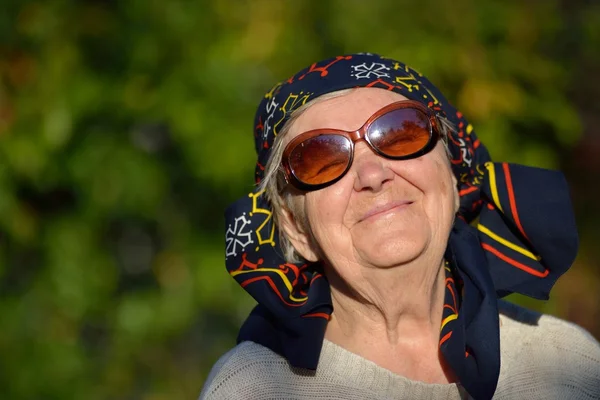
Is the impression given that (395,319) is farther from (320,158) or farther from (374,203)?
(320,158)

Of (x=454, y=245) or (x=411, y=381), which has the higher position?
(x=454, y=245)

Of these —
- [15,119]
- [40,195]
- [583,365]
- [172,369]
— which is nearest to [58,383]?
[172,369]

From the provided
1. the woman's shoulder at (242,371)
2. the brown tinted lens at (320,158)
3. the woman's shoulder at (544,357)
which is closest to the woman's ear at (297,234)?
the brown tinted lens at (320,158)

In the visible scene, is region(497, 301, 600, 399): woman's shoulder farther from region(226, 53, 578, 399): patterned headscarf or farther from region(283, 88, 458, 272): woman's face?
region(283, 88, 458, 272): woman's face

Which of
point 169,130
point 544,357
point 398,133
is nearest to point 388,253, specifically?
point 398,133

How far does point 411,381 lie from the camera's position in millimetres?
2334

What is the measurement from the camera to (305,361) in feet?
7.59

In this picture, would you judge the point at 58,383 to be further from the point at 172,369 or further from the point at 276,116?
the point at 276,116

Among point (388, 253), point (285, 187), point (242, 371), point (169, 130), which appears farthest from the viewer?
point (169, 130)

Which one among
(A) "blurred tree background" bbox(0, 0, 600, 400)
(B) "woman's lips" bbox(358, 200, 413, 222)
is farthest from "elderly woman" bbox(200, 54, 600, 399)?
(A) "blurred tree background" bbox(0, 0, 600, 400)

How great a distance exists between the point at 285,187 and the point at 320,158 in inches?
9.0

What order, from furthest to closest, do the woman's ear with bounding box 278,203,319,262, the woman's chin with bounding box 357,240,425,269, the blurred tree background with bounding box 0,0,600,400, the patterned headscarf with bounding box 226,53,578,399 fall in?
the blurred tree background with bounding box 0,0,600,400, the woman's ear with bounding box 278,203,319,262, the patterned headscarf with bounding box 226,53,578,399, the woman's chin with bounding box 357,240,425,269

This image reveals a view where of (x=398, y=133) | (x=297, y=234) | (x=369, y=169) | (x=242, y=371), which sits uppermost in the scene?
(x=398, y=133)

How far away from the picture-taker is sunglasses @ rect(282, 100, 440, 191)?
7.55ft
